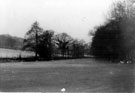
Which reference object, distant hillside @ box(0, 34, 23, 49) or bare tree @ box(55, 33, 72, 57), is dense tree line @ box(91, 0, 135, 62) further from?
distant hillside @ box(0, 34, 23, 49)

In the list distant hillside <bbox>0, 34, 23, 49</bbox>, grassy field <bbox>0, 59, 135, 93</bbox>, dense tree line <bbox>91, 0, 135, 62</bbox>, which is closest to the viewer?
grassy field <bbox>0, 59, 135, 93</bbox>

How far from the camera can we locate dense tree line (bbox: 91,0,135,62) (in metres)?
45.6

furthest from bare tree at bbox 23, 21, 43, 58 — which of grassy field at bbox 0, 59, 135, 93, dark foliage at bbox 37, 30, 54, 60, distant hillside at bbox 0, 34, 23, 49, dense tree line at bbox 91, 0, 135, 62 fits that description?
grassy field at bbox 0, 59, 135, 93

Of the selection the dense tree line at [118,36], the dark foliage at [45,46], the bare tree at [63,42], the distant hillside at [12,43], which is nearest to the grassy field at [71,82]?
the dense tree line at [118,36]

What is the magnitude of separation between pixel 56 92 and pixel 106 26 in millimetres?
52834

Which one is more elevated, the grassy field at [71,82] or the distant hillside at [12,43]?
the distant hillside at [12,43]

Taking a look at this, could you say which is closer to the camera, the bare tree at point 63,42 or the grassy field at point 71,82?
the grassy field at point 71,82

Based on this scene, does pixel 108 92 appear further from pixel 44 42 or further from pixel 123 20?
pixel 44 42

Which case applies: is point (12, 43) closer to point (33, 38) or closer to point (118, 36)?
point (33, 38)

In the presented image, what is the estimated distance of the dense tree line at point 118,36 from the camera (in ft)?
149

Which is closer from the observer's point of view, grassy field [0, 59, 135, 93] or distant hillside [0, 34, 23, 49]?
grassy field [0, 59, 135, 93]

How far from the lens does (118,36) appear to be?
Answer: 56.7 meters

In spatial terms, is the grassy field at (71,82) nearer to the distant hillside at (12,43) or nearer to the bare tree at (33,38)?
the bare tree at (33,38)

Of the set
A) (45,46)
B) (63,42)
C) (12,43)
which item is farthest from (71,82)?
(12,43)
